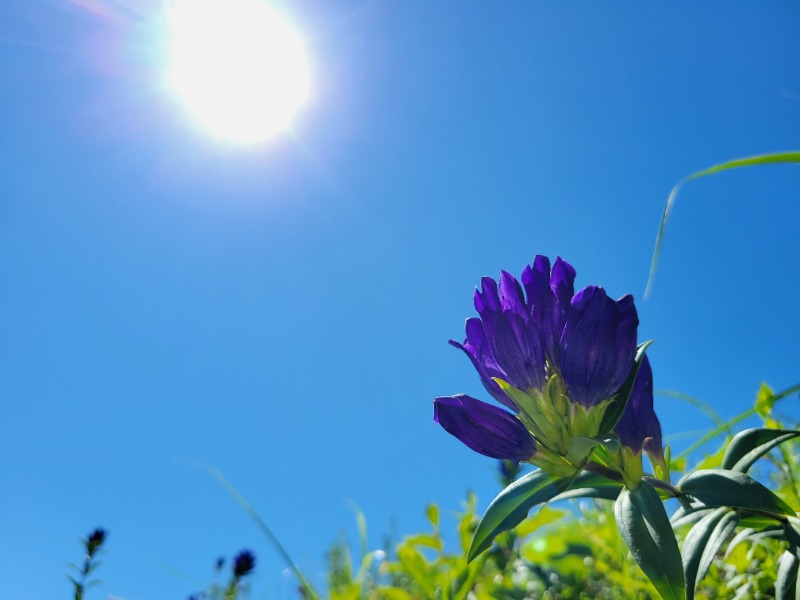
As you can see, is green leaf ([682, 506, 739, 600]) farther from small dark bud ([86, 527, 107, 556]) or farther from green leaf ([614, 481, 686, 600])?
small dark bud ([86, 527, 107, 556])

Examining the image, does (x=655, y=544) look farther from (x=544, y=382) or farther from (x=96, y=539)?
(x=96, y=539)

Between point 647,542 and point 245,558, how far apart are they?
160 centimetres

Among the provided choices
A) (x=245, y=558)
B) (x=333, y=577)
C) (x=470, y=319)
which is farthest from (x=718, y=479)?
Answer: (x=333, y=577)

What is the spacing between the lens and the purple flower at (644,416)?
1219mm

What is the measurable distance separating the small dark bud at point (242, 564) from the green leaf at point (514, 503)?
53.2 inches

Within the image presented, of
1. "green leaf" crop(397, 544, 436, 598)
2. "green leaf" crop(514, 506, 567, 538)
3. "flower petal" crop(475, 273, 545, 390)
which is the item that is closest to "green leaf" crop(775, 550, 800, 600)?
"flower petal" crop(475, 273, 545, 390)

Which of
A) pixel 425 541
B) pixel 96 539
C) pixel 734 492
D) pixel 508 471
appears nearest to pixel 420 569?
pixel 425 541

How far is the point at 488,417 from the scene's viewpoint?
121 cm

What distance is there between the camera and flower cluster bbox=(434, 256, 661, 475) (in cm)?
113

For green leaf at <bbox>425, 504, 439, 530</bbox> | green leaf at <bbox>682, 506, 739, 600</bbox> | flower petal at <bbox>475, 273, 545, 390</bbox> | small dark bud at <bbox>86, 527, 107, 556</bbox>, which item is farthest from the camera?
green leaf at <bbox>425, 504, 439, 530</bbox>

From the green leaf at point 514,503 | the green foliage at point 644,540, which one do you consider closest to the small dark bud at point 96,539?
the green foliage at point 644,540

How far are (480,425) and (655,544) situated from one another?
1.17 feet

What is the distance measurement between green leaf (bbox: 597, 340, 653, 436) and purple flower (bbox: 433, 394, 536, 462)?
0.48 ft

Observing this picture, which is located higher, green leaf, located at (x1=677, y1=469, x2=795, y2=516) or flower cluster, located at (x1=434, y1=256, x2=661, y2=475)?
flower cluster, located at (x1=434, y1=256, x2=661, y2=475)
